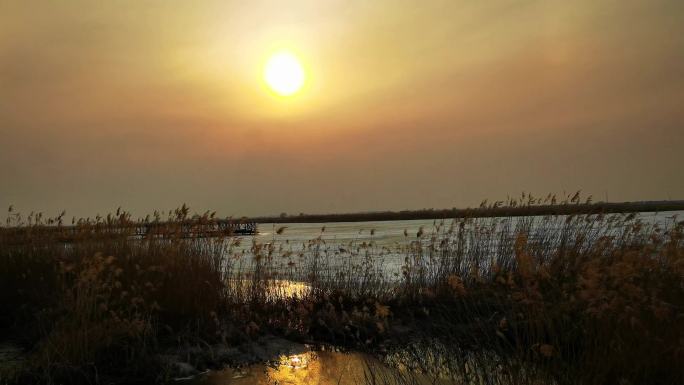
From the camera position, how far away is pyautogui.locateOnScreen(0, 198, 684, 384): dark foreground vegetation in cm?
467

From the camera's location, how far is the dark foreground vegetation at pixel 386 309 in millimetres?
4668

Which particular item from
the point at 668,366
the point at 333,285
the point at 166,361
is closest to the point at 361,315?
the point at 333,285

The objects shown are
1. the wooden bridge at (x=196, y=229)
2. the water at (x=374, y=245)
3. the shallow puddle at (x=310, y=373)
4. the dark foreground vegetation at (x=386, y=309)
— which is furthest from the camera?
the water at (x=374, y=245)

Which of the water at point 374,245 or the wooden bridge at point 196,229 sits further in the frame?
the water at point 374,245

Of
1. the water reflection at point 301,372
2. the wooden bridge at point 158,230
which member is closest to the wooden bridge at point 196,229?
the wooden bridge at point 158,230

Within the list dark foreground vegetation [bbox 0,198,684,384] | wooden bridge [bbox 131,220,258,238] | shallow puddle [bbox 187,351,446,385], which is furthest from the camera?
wooden bridge [bbox 131,220,258,238]

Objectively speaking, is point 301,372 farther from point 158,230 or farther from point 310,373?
point 158,230

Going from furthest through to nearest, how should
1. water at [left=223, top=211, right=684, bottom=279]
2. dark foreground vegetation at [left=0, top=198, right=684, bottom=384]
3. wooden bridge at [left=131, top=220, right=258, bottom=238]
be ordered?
1. water at [left=223, top=211, right=684, bottom=279]
2. wooden bridge at [left=131, top=220, right=258, bottom=238]
3. dark foreground vegetation at [left=0, top=198, right=684, bottom=384]

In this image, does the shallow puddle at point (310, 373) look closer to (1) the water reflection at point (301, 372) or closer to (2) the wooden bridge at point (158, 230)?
(1) the water reflection at point (301, 372)

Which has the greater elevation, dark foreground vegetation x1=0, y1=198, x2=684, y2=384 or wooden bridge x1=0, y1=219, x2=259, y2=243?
A: wooden bridge x1=0, y1=219, x2=259, y2=243

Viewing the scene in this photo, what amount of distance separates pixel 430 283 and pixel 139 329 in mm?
5404

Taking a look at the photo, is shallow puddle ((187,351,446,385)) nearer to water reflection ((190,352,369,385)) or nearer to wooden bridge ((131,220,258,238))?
water reflection ((190,352,369,385))

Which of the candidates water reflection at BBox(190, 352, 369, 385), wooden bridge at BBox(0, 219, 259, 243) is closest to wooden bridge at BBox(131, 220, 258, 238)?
wooden bridge at BBox(0, 219, 259, 243)

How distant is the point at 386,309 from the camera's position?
6004 millimetres
